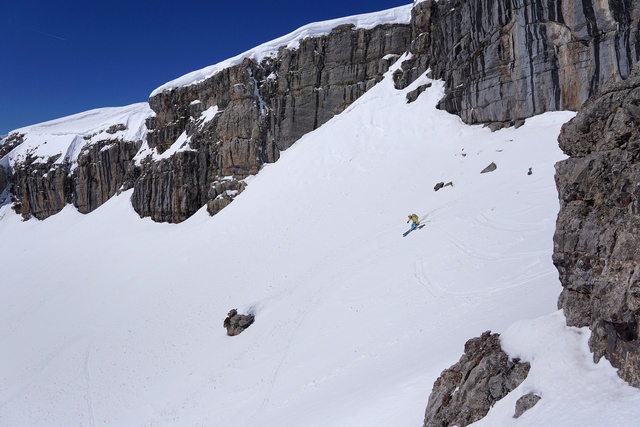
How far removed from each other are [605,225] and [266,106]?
41.5 meters

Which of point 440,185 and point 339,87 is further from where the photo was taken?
point 339,87

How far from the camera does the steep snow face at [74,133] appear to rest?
65.3 metres

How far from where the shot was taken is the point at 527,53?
25.4m

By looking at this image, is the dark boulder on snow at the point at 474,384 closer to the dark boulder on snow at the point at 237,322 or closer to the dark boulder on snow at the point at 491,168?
the dark boulder on snow at the point at 237,322

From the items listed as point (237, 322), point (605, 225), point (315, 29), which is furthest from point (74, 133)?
point (605, 225)

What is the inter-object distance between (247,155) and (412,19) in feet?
68.2

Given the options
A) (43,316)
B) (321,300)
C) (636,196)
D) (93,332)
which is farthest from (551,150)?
(43,316)

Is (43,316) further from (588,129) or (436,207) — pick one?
(588,129)

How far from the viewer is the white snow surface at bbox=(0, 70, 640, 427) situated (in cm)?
921

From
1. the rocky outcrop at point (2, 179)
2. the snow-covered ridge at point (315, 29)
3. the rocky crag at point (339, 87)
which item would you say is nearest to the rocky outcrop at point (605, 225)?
the rocky crag at point (339, 87)

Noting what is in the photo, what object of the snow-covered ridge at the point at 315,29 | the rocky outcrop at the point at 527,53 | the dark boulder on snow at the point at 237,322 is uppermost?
the snow-covered ridge at the point at 315,29

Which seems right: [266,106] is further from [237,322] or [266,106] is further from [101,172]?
[101,172]

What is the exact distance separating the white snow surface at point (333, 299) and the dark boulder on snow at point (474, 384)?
0.75ft

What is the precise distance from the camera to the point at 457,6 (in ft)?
107
